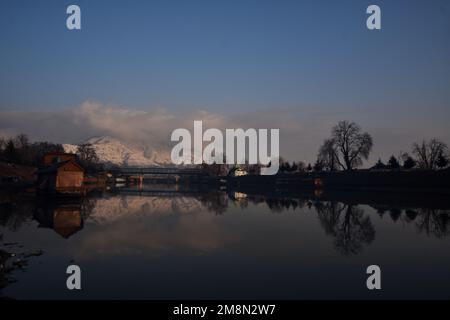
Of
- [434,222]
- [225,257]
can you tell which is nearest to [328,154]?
[434,222]

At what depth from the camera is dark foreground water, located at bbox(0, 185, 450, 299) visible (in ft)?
47.4

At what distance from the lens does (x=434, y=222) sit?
34.0m

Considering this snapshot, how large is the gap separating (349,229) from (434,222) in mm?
8736

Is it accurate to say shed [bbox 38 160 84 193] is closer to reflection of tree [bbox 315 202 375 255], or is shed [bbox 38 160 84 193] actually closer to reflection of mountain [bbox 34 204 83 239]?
reflection of mountain [bbox 34 204 83 239]

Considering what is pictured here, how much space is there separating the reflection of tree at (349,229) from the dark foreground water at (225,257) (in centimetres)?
8

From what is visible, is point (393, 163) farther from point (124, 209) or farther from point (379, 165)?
point (124, 209)

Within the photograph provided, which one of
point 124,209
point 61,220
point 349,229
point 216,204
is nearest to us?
point 349,229

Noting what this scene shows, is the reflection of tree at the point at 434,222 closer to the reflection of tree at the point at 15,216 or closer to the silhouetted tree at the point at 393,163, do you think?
the reflection of tree at the point at 15,216

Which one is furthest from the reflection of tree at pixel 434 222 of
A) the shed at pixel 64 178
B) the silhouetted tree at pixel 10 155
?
the silhouetted tree at pixel 10 155

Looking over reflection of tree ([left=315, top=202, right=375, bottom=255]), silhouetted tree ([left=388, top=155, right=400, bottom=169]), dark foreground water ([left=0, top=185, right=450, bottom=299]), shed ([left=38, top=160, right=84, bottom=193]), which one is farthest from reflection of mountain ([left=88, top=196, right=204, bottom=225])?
silhouetted tree ([left=388, top=155, right=400, bottom=169])

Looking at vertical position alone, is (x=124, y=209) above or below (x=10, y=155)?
below

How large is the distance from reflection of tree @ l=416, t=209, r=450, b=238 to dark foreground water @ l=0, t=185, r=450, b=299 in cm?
8
